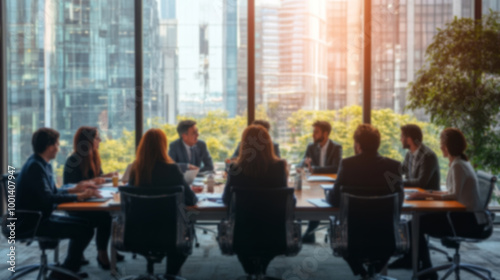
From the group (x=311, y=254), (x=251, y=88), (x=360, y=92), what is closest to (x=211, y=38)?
(x=251, y=88)

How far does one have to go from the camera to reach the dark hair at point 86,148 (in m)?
4.25

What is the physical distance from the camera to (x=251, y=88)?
239 inches

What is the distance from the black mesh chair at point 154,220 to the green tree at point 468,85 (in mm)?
3282

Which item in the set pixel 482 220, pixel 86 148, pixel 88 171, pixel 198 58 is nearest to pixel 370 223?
pixel 482 220

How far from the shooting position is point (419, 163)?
171 inches

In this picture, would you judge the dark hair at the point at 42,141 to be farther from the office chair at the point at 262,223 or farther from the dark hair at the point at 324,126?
the dark hair at the point at 324,126

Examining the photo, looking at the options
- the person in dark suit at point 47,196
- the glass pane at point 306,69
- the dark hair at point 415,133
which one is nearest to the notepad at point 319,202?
the dark hair at point 415,133

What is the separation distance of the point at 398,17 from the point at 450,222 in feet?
10.7

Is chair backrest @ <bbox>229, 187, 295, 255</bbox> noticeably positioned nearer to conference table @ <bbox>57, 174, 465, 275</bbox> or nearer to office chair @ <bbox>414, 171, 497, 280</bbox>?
conference table @ <bbox>57, 174, 465, 275</bbox>

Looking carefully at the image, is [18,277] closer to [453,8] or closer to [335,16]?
[335,16]

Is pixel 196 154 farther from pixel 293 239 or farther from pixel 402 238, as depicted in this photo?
pixel 402 238

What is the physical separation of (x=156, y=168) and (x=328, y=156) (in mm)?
2720

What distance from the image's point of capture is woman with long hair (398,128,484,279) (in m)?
3.62

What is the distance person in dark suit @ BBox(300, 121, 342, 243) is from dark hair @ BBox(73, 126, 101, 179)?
2244mm
